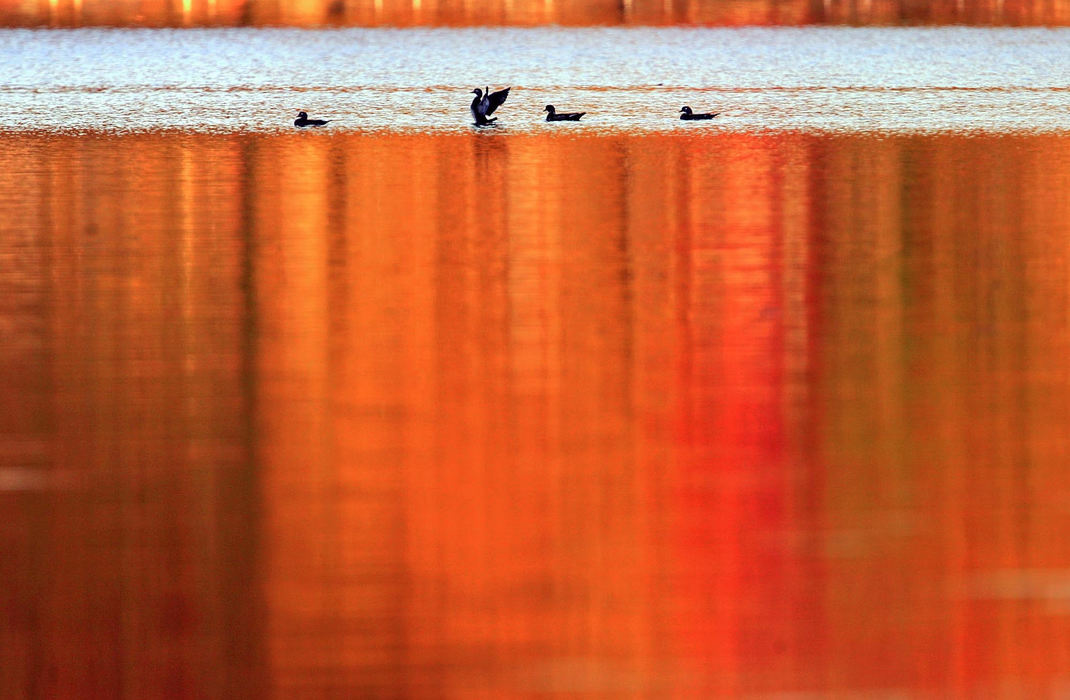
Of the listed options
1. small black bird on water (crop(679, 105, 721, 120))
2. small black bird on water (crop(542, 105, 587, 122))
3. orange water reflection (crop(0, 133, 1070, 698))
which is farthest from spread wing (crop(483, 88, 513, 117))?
orange water reflection (crop(0, 133, 1070, 698))

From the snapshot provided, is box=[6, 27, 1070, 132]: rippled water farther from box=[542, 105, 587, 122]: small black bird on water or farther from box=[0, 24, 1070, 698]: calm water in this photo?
box=[0, 24, 1070, 698]: calm water

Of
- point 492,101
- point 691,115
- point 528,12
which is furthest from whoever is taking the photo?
point 528,12

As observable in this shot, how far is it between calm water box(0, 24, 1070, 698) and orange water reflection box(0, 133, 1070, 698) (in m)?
0.02

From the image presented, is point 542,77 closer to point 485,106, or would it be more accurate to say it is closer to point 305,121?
point 485,106

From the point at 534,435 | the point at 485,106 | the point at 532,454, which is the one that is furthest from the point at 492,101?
the point at 532,454

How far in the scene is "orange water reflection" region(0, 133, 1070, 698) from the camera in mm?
6551

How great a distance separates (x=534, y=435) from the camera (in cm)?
922

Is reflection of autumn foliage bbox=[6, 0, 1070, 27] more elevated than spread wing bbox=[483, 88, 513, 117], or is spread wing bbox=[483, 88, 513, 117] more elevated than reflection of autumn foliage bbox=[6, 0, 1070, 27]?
reflection of autumn foliage bbox=[6, 0, 1070, 27]

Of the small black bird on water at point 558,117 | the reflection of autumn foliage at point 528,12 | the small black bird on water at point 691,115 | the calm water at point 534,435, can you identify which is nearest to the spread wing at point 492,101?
the small black bird on water at point 558,117

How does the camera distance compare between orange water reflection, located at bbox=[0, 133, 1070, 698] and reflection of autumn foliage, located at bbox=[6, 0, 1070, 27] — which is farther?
reflection of autumn foliage, located at bbox=[6, 0, 1070, 27]

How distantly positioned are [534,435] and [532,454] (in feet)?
1.12

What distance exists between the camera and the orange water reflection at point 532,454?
21.5ft

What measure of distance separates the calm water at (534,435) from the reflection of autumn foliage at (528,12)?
27725 mm

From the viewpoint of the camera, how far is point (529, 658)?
645cm
